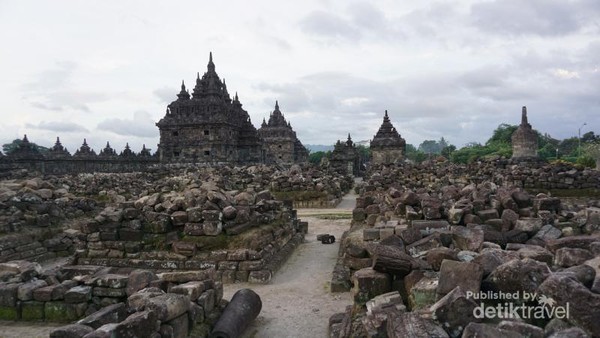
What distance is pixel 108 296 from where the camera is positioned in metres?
6.13

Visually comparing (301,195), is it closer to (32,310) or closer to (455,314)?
(32,310)

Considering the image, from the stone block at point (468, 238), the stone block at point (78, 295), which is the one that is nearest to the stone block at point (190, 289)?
the stone block at point (78, 295)

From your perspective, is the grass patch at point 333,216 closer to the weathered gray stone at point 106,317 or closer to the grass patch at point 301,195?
the grass patch at point 301,195

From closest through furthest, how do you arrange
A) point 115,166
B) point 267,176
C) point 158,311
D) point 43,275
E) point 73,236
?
1. point 158,311
2. point 43,275
3. point 73,236
4. point 267,176
5. point 115,166

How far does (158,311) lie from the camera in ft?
15.8

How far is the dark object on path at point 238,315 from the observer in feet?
18.3

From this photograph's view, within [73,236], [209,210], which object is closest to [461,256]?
[209,210]

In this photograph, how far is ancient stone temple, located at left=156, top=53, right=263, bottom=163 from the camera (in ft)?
137

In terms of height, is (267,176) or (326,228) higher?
(267,176)

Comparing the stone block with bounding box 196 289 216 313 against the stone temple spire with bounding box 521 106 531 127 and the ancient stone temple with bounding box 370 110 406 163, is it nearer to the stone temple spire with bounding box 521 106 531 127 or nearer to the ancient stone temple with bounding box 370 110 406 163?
the stone temple spire with bounding box 521 106 531 127

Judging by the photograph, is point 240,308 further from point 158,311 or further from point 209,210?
point 209,210

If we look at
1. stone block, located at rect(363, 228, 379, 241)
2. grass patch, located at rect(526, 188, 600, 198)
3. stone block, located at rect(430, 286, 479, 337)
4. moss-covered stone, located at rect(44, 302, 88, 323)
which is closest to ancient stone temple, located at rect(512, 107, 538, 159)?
grass patch, located at rect(526, 188, 600, 198)

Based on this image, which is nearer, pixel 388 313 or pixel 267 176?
pixel 388 313

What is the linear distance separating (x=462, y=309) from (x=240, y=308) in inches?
138
